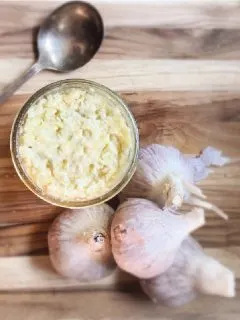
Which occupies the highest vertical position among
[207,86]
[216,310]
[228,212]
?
[207,86]

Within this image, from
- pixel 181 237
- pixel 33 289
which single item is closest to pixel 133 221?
pixel 181 237

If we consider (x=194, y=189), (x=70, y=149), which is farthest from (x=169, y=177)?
(x=70, y=149)

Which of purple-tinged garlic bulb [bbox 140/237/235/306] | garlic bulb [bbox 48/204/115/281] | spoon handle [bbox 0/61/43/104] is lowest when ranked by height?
purple-tinged garlic bulb [bbox 140/237/235/306]

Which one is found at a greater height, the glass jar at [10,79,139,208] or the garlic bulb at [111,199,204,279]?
the glass jar at [10,79,139,208]

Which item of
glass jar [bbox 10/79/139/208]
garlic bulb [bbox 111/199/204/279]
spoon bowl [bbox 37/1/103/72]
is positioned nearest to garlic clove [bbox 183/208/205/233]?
garlic bulb [bbox 111/199/204/279]

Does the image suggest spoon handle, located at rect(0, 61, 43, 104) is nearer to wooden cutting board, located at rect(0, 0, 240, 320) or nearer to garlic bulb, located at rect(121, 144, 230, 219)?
wooden cutting board, located at rect(0, 0, 240, 320)

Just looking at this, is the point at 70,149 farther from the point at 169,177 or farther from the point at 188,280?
the point at 188,280

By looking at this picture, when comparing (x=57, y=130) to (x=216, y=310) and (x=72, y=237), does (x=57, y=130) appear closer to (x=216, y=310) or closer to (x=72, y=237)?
(x=72, y=237)

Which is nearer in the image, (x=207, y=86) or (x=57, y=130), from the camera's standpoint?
(x=57, y=130)
